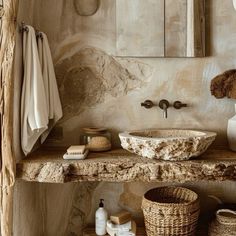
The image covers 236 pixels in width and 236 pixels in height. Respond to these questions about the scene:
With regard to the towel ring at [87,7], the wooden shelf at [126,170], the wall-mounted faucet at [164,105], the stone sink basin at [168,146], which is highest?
the towel ring at [87,7]

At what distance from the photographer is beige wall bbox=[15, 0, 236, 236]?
219 cm

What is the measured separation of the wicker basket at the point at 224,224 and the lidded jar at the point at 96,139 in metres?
0.75

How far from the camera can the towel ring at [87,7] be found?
2201 millimetres

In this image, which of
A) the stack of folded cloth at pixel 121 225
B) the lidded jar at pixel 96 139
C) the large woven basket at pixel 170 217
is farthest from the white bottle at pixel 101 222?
the lidded jar at pixel 96 139

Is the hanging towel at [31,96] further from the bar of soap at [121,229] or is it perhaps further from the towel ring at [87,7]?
the bar of soap at [121,229]

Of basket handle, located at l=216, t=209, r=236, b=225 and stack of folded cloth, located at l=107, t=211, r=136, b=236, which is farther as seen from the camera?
stack of folded cloth, located at l=107, t=211, r=136, b=236

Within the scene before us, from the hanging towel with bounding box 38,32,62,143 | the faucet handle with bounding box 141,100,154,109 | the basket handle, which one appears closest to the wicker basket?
the basket handle

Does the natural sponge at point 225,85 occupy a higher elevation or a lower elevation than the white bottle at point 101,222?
higher

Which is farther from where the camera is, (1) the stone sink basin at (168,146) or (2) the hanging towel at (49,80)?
(2) the hanging towel at (49,80)

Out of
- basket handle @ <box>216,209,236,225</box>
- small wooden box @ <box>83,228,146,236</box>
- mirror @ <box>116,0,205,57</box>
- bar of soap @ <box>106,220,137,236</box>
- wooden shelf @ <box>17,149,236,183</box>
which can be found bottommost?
small wooden box @ <box>83,228,146,236</box>

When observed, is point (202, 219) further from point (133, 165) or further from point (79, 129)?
point (79, 129)

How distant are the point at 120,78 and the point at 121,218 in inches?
33.8

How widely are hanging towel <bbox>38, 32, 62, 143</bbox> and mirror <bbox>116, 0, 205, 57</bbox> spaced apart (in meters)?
0.45

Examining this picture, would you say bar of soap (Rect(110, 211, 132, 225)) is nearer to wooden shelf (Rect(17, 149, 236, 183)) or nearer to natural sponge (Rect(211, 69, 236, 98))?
wooden shelf (Rect(17, 149, 236, 183))
